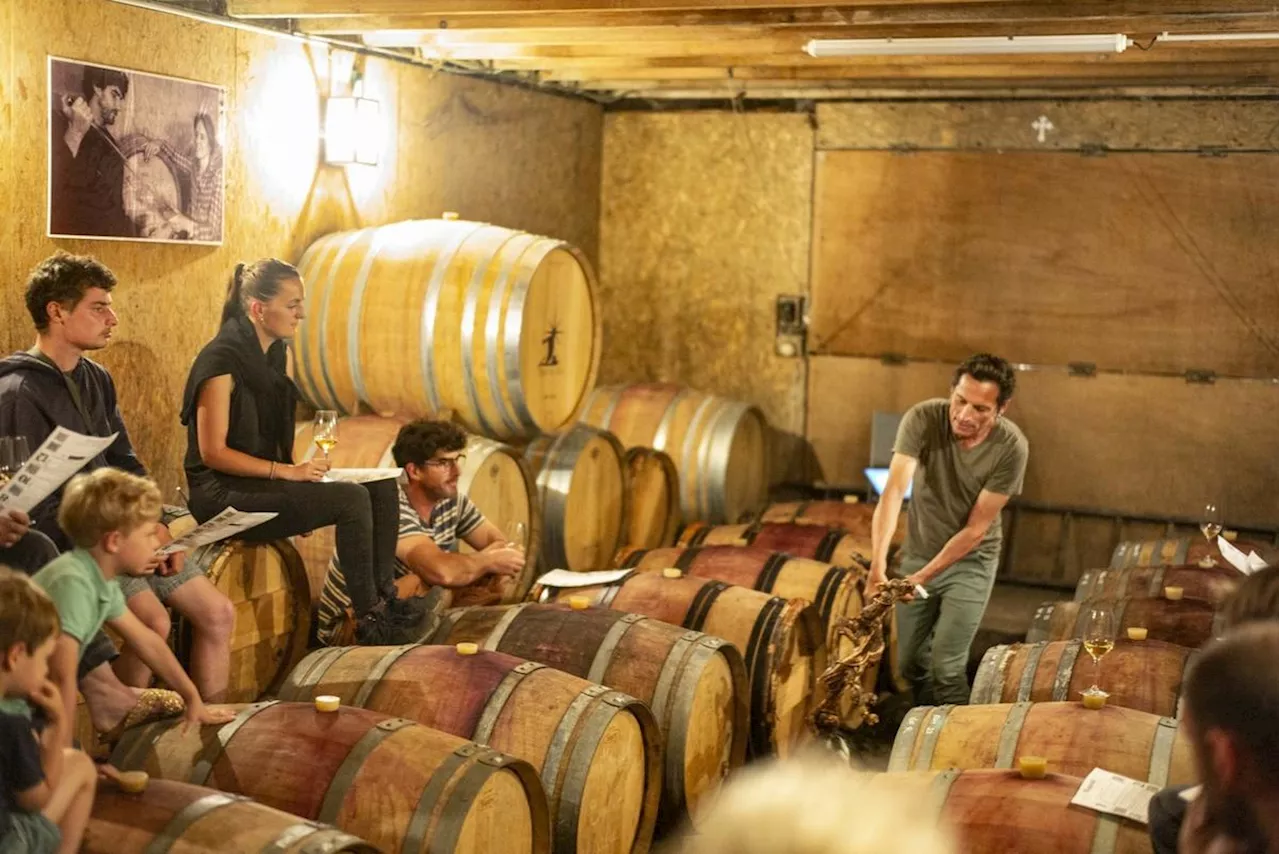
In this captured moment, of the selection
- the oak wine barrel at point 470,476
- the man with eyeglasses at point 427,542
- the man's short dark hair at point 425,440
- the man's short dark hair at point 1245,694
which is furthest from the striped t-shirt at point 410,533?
the man's short dark hair at point 1245,694

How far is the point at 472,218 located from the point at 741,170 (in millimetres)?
2192

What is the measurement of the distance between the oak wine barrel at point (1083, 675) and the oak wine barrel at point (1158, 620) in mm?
408

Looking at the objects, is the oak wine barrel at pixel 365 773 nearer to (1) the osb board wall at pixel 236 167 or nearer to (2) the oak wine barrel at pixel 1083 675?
(2) the oak wine barrel at pixel 1083 675

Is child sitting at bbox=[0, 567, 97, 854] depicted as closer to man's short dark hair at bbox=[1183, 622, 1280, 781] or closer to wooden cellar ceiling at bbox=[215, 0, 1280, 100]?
man's short dark hair at bbox=[1183, 622, 1280, 781]

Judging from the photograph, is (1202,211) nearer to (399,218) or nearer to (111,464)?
(399,218)

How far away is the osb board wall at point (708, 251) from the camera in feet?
30.8

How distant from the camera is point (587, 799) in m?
3.95

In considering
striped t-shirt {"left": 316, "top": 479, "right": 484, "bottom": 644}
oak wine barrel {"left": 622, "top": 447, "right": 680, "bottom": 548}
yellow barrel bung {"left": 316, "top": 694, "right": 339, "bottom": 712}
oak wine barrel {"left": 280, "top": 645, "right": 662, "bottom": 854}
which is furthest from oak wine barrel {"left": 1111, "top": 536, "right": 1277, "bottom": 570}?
yellow barrel bung {"left": 316, "top": 694, "right": 339, "bottom": 712}

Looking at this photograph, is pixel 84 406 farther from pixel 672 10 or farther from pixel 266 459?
pixel 672 10

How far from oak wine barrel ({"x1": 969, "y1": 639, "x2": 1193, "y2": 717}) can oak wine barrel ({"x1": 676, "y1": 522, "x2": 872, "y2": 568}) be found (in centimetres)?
176

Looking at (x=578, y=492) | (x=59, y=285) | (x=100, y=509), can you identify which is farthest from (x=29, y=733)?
(x=578, y=492)

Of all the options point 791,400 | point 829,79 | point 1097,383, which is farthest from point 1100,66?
point 791,400

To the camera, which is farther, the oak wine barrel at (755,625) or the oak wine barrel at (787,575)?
the oak wine barrel at (787,575)

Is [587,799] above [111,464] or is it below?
below
